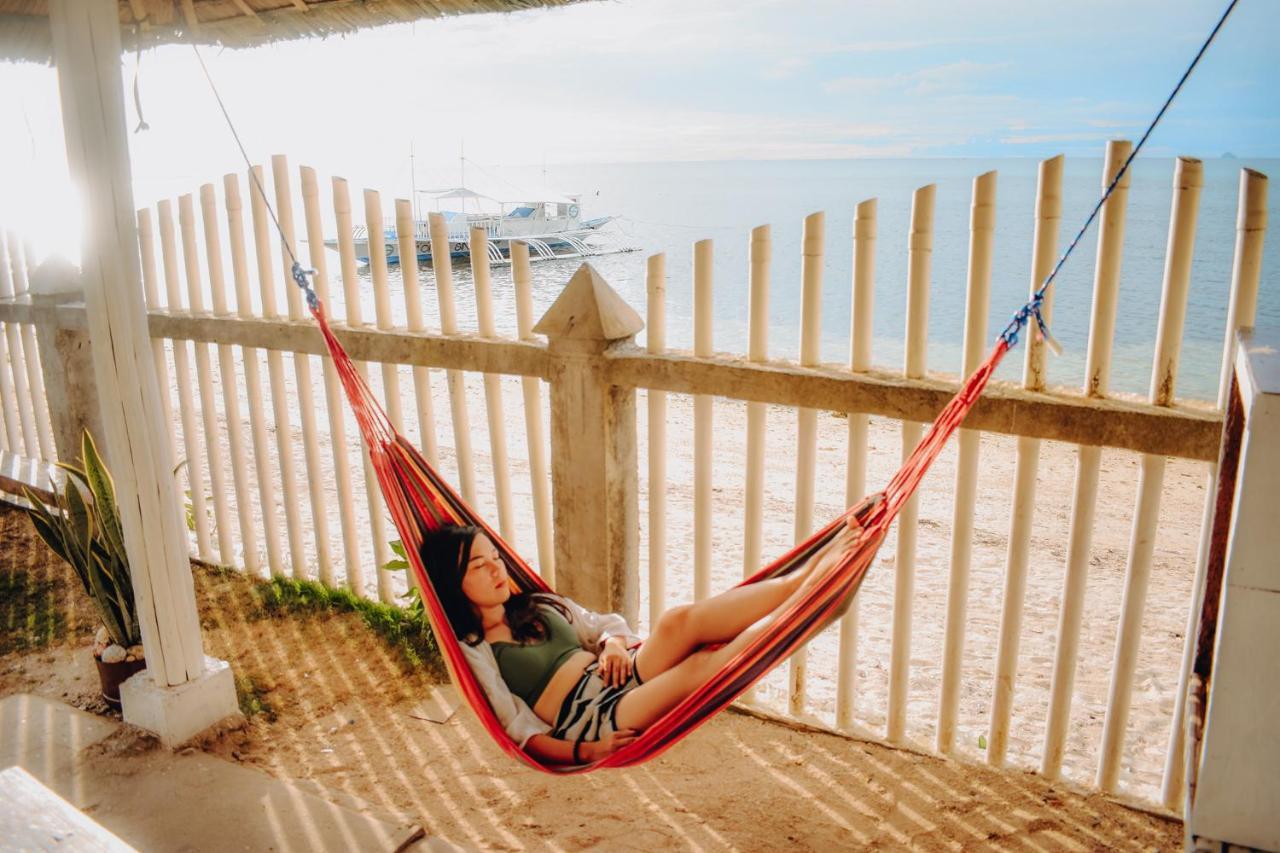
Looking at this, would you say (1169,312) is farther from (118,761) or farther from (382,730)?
(118,761)

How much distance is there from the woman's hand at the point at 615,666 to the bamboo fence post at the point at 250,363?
175 cm

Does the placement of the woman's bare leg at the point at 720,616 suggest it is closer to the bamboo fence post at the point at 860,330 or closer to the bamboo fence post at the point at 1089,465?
the bamboo fence post at the point at 860,330

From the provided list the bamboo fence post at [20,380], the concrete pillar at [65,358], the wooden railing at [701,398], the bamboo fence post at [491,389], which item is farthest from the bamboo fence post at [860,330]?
the bamboo fence post at [20,380]

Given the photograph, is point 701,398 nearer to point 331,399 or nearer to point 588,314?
point 588,314

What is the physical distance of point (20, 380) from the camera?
4113mm

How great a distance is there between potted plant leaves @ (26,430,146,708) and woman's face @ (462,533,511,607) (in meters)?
1.10

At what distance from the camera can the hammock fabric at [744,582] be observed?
1640mm

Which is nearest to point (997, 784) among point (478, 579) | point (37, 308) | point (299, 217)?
point (478, 579)

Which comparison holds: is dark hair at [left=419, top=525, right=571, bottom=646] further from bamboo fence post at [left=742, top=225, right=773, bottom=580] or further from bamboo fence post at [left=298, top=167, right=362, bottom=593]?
bamboo fence post at [left=298, top=167, right=362, bottom=593]

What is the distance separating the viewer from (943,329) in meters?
20.6

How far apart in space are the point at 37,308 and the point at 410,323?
1927 mm

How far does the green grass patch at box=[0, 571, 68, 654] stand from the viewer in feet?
10.0

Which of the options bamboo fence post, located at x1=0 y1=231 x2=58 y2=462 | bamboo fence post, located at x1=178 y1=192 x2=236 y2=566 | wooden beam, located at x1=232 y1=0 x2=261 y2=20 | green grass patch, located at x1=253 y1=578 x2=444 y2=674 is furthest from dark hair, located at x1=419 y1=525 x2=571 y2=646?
bamboo fence post, located at x1=0 y1=231 x2=58 y2=462

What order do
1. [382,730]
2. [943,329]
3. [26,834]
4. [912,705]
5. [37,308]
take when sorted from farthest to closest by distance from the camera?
[943,329]
[37,308]
[912,705]
[382,730]
[26,834]
